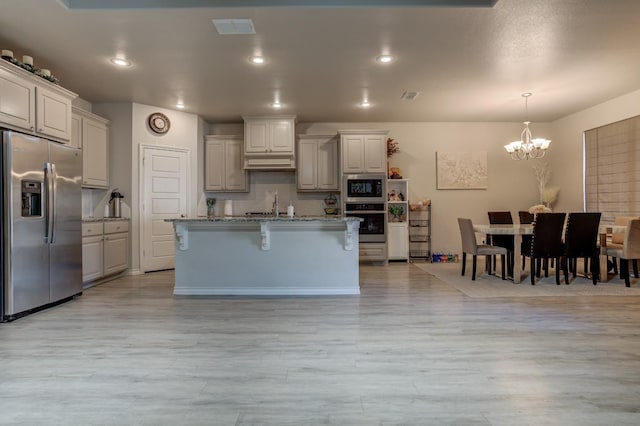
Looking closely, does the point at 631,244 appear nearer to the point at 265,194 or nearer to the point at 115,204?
the point at 265,194

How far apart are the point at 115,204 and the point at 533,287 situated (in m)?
5.89

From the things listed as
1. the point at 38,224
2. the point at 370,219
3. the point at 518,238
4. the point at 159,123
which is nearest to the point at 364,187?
the point at 370,219

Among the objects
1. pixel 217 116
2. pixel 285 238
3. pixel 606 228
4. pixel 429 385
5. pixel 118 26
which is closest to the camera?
pixel 429 385

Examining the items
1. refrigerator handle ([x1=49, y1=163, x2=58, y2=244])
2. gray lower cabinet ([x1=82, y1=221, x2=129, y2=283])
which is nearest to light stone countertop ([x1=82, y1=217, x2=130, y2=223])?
gray lower cabinet ([x1=82, y1=221, x2=129, y2=283])

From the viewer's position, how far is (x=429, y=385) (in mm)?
2033

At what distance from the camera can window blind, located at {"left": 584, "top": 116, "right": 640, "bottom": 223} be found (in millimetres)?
5453

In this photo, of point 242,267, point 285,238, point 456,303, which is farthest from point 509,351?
point 242,267

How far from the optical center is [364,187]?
6.56 meters

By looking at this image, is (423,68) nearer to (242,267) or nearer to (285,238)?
(285,238)

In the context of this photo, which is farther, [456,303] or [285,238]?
[285,238]

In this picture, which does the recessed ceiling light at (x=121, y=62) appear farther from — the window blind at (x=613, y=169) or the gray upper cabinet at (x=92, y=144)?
the window blind at (x=613, y=169)

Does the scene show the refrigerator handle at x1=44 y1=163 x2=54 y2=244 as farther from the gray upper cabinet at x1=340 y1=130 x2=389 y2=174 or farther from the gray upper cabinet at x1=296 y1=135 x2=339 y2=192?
the gray upper cabinet at x1=340 y1=130 x2=389 y2=174

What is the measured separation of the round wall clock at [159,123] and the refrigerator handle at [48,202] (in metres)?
2.38

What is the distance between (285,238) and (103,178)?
3.17m
